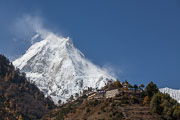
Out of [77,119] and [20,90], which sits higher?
[20,90]

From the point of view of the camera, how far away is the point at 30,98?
558 ft

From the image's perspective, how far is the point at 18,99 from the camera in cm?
15862

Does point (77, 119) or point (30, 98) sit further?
point (30, 98)

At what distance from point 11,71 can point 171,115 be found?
13787 centimetres

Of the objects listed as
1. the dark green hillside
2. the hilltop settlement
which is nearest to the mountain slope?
the hilltop settlement

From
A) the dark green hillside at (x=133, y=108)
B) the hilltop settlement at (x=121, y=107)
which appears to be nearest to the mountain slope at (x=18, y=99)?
the hilltop settlement at (x=121, y=107)

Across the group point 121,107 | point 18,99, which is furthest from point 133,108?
point 18,99

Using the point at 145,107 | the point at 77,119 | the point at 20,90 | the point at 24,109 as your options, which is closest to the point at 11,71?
the point at 20,90

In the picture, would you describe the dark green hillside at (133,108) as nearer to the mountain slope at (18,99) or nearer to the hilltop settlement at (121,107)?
the hilltop settlement at (121,107)

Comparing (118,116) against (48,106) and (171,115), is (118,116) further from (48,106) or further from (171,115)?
(48,106)

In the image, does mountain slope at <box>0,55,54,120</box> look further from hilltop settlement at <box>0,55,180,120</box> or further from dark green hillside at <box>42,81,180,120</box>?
dark green hillside at <box>42,81,180,120</box>

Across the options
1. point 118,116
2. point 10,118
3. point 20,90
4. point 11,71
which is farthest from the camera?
point 11,71

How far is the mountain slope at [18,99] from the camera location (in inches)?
5310

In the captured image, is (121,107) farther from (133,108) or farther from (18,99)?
(18,99)
